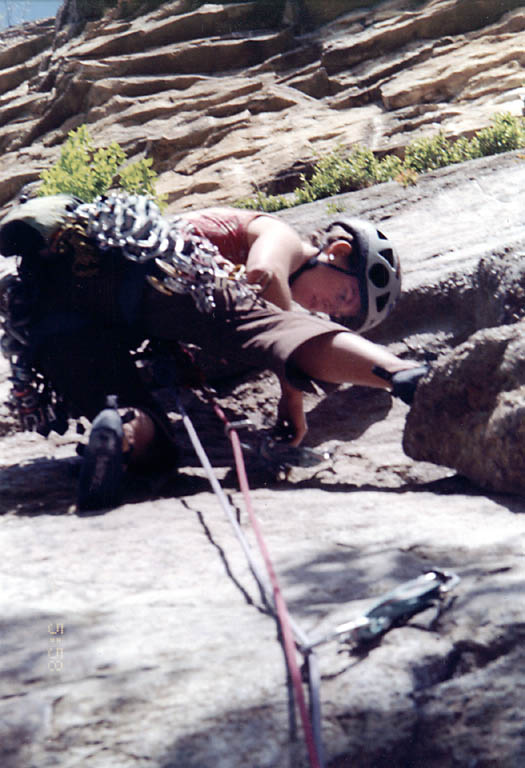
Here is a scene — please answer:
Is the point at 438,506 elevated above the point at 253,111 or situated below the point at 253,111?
below

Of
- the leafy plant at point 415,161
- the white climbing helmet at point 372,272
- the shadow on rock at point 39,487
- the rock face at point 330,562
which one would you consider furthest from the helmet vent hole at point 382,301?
the leafy plant at point 415,161

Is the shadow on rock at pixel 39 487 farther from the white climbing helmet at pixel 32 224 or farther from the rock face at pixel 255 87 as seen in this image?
the rock face at pixel 255 87

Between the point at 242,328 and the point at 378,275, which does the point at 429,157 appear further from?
the point at 242,328

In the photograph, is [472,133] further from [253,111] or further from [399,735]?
[399,735]

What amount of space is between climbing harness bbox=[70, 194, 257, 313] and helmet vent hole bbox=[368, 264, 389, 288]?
2.45 feet

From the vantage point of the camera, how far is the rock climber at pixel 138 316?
276cm

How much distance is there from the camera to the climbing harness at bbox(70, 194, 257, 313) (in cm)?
290

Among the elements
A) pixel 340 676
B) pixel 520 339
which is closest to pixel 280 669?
pixel 340 676

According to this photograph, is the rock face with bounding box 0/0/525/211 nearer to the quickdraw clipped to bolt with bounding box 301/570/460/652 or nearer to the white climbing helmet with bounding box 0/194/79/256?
the white climbing helmet with bounding box 0/194/79/256

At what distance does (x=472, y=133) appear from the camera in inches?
331

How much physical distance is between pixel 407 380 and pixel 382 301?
2.88 ft

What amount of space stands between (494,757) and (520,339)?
1.74 meters

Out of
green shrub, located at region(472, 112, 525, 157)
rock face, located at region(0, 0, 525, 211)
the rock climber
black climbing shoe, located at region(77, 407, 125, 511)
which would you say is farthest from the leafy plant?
black climbing shoe, located at region(77, 407, 125, 511)

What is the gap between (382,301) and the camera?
140 inches
